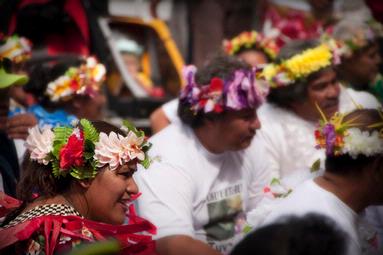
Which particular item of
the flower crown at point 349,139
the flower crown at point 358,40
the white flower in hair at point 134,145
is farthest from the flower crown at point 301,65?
the white flower in hair at point 134,145

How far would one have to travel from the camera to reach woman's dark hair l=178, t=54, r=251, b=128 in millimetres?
3701

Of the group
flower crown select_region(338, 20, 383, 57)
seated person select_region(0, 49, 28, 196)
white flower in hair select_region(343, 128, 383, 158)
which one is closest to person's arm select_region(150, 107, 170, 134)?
seated person select_region(0, 49, 28, 196)

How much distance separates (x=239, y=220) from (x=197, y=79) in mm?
895

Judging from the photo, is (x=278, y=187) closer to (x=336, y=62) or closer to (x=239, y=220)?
(x=239, y=220)

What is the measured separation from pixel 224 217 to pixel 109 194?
1274 millimetres

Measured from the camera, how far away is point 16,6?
598 centimetres

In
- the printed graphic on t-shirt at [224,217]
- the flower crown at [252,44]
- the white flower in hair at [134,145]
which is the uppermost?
the flower crown at [252,44]

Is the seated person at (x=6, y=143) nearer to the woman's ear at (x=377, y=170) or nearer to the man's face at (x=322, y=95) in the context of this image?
the woman's ear at (x=377, y=170)

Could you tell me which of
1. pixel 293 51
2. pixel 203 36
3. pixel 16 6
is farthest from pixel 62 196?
pixel 203 36

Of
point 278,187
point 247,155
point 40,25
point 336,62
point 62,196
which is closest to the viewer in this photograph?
point 62,196

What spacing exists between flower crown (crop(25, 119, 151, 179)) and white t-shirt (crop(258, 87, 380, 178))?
1693 millimetres

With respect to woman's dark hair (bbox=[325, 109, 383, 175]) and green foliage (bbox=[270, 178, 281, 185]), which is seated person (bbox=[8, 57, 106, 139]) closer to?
green foliage (bbox=[270, 178, 281, 185])

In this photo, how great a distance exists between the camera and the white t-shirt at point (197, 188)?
335cm

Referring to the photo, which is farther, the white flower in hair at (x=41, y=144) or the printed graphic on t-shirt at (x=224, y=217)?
the printed graphic on t-shirt at (x=224, y=217)
